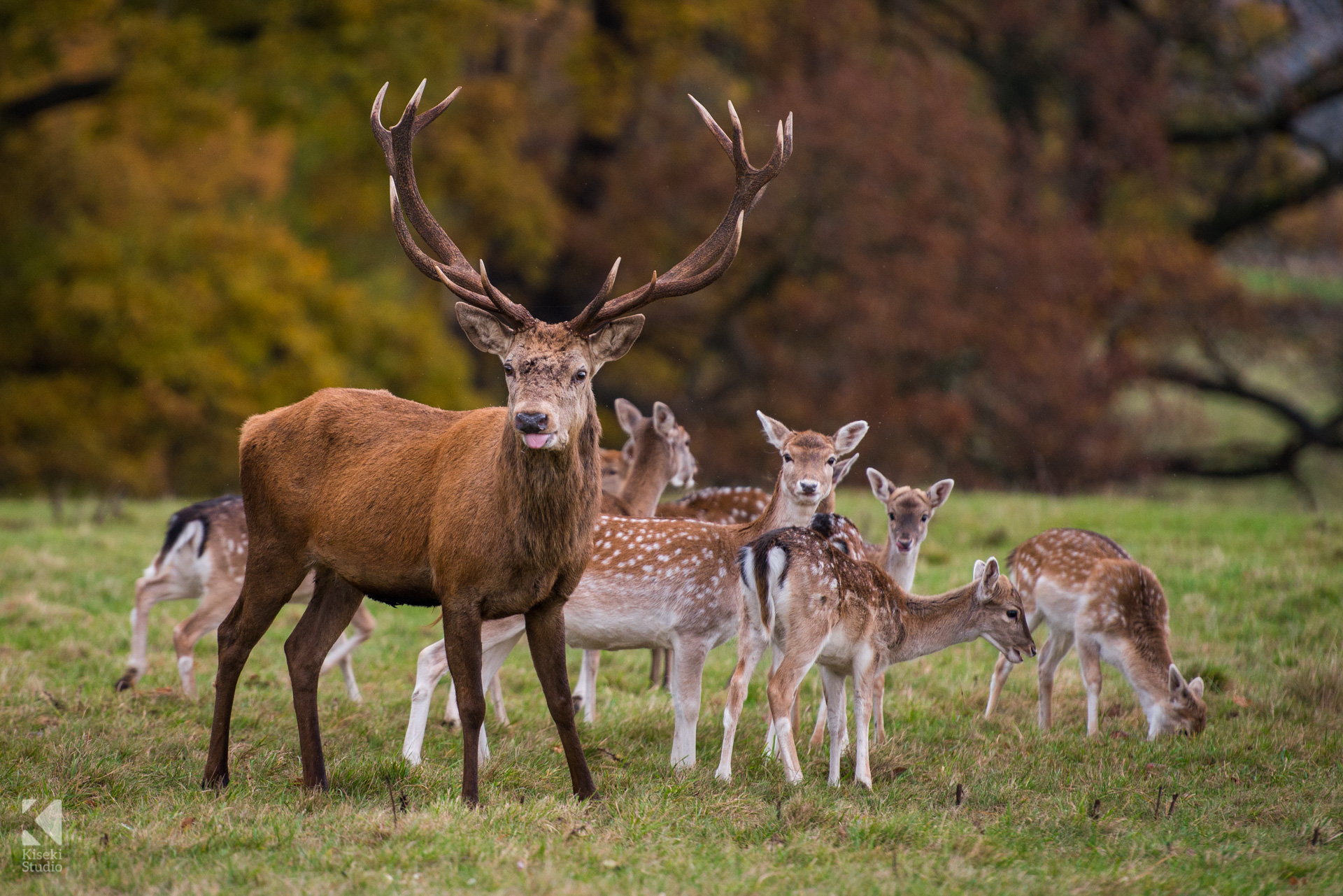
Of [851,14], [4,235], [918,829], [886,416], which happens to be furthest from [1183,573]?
[4,235]

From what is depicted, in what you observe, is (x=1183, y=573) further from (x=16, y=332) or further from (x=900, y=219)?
(x=16, y=332)

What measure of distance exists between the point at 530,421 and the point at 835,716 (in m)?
2.07

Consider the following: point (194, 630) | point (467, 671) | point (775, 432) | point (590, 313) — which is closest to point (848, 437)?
point (775, 432)

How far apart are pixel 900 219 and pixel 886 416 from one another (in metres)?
2.58

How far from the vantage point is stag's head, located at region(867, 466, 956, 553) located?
7.14 metres

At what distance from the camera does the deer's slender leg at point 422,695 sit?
5938 millimetres

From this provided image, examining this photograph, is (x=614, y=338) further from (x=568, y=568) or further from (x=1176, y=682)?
(x=1176, y=682)

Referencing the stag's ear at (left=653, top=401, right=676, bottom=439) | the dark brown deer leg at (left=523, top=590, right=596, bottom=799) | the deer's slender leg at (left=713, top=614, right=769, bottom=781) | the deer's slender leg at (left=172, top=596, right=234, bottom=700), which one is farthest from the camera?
the stag's ear at (left=653, top=401, right=676, bottom=439)

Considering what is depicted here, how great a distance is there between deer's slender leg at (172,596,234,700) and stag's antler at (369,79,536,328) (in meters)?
2.51

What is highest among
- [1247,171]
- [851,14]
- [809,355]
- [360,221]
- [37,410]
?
[851,14]

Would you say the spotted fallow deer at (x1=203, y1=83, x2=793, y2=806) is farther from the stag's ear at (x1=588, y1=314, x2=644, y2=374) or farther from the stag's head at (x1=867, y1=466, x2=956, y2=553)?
the stag's head at (x1=867, y1=466, x2=956, y2=553)

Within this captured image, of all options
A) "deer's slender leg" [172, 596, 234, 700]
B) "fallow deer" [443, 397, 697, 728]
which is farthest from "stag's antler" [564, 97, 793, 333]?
"deer's slender leg" [172, 596, 234, 700]

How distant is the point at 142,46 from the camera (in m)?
17.2

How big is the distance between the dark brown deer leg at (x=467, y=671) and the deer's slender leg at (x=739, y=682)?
3.53ft
